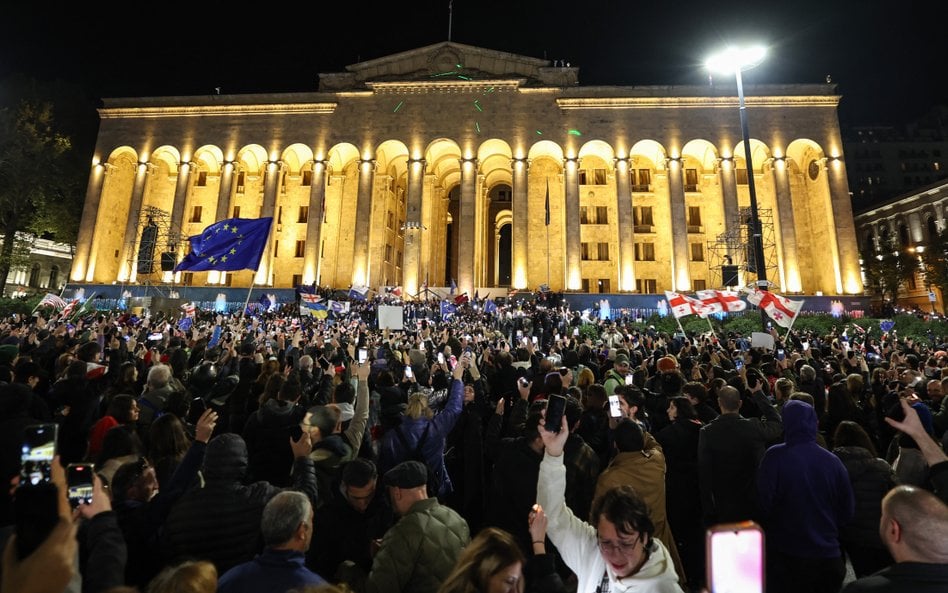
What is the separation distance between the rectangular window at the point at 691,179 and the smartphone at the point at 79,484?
38551 millimetres

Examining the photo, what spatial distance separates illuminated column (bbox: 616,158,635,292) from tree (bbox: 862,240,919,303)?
25.1 meters

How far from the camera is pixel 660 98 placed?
32.8 meters

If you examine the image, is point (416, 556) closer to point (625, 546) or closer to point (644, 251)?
point (625, 546)

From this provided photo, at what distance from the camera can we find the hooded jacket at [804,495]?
3225 mm

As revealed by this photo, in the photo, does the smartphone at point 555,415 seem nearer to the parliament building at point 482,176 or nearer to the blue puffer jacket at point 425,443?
the blue puffer jacket at point 425,443

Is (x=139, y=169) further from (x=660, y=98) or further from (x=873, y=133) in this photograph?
(x=873, y=133)

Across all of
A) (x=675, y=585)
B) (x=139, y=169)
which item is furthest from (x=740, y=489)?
(x=139, y=169)

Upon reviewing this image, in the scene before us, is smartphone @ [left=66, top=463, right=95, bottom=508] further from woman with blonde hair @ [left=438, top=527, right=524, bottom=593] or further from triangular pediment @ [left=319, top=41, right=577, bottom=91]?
triangular pediment @ [left=319, top=41, right=577, bottom=91]

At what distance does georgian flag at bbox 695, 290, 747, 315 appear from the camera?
1322 cm

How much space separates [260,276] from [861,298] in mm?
38305

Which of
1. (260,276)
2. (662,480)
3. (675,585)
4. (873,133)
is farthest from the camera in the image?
(873,133)

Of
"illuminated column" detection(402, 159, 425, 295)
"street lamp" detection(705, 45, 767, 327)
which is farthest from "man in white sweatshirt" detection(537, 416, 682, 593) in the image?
"illuminated column" detection(402, 159, 425, 295)

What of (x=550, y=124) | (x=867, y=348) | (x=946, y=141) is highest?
(x=946, y=141)

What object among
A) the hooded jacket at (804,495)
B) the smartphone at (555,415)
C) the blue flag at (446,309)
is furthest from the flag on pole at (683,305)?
the smartphone at (555,415)
